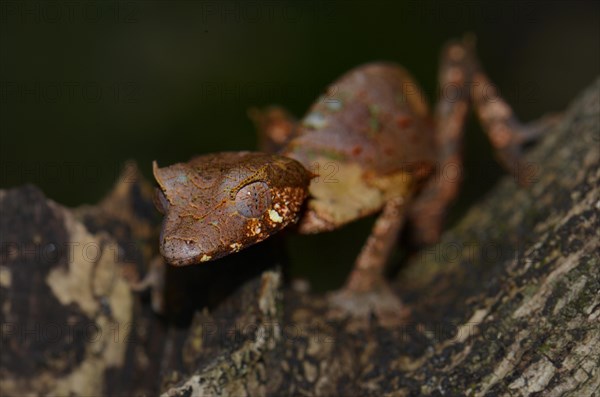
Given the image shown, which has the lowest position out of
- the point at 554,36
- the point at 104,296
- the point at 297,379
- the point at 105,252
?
the point at 297,379

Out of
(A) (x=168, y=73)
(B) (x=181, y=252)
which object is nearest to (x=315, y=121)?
(B) (x=181, y=252)

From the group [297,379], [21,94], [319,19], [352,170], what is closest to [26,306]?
[297,379]

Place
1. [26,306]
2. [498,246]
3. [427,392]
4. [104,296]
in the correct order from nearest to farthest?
[427,392]
[26,306]
[104,296]
[498,246]

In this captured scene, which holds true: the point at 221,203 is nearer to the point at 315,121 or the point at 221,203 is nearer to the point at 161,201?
the point at 161,201

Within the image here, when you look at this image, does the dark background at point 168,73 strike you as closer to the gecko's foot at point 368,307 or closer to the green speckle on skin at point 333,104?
the green speckle on skin at point 333,104

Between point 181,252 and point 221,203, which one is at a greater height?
point 221,203

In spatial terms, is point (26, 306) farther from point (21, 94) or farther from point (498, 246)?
point (21, 94)

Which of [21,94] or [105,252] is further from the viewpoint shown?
[21,94]
